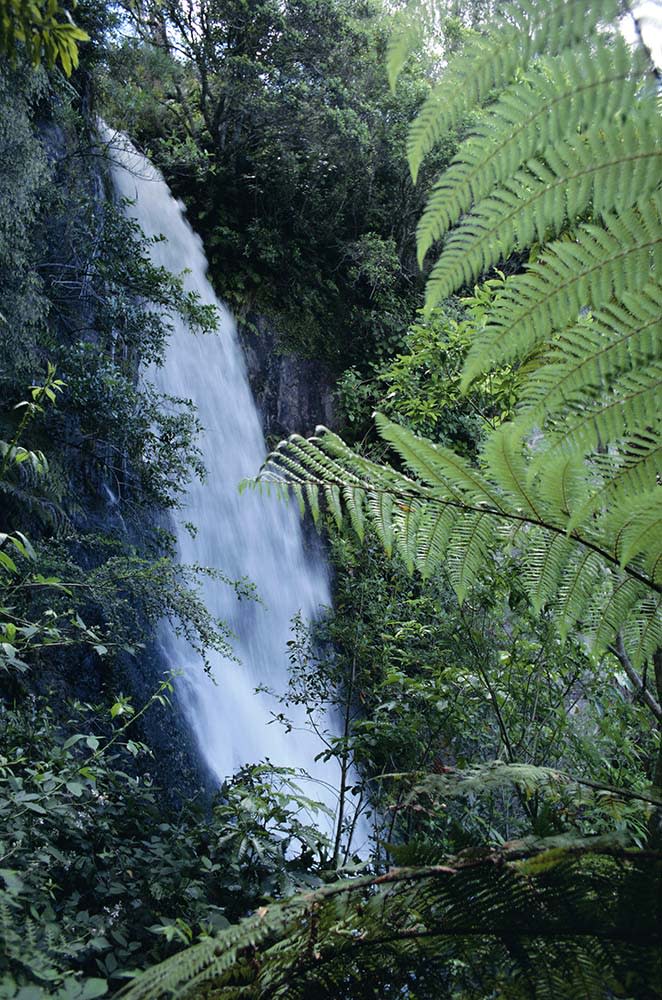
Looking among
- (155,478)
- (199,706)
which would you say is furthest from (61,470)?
(199,706)

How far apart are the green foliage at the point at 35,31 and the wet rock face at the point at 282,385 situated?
24.8 feet

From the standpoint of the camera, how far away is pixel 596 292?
99cm

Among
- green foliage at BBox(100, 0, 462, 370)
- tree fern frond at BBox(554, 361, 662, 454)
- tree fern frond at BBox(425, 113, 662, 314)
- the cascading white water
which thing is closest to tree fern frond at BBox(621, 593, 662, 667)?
tree fern frond at BBox(554, 361, 662, 454)

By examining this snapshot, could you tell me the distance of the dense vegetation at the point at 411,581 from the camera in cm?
83

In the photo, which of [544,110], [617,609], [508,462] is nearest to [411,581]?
[617,609]

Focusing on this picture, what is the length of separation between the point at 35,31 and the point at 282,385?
26.4 ft

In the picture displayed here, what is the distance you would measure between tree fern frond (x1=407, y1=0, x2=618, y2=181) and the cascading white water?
5093 mm

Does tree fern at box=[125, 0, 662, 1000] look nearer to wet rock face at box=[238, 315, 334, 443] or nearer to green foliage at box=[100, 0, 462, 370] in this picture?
wet rock face at box=[238, 315, 334, 443]

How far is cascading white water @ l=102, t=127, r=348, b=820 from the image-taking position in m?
6.00

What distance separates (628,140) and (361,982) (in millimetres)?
1059

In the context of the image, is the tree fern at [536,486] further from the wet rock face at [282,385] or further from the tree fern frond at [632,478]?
the wet rock face at [282,385]

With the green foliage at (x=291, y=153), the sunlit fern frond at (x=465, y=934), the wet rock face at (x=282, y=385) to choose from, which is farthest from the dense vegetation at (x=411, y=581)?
the wet rock face at (x=282, y=385)

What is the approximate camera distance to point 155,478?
559cm

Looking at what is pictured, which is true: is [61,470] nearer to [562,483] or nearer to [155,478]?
[155,478]
